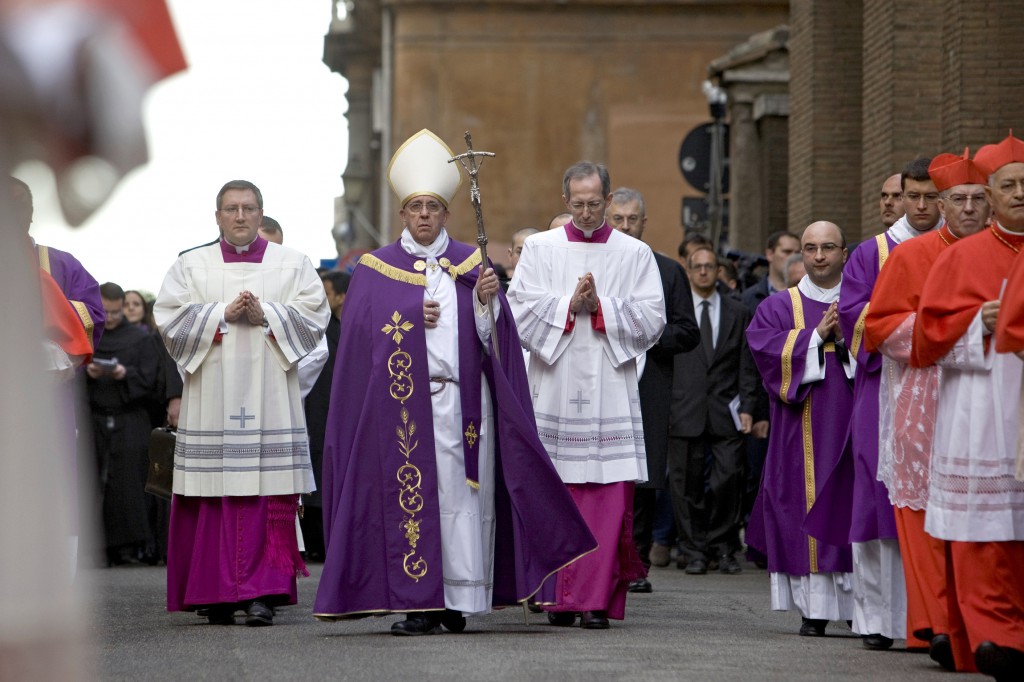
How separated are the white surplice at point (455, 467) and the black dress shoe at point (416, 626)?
140 mm

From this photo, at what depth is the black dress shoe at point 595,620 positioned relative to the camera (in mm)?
9406

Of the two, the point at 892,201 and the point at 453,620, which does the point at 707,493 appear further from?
the point at 453,620

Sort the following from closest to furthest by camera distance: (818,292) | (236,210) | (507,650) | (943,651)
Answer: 1. (943,651)
2. (507,650)
3. (818,292)
4. (236,210)

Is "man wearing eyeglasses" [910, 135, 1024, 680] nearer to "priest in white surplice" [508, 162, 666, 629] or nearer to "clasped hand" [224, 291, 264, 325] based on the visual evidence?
"priest in white surplice" [508, 162, 666, 629]

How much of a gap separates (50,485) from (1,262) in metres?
0.45

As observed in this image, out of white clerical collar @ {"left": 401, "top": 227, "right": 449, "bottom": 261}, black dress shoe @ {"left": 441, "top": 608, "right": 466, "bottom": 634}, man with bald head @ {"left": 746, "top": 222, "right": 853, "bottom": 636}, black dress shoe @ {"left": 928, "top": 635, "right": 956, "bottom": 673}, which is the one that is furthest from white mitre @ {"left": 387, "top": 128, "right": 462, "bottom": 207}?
black dress shoe @ {"left": 928, "top": 635, "right": 956, "bottom": 673}

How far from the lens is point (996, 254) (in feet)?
24.9

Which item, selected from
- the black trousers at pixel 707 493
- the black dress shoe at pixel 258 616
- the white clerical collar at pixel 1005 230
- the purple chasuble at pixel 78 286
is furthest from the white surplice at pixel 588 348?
the black trousers at pixel 707 493

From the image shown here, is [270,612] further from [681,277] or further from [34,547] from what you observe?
[34,547]

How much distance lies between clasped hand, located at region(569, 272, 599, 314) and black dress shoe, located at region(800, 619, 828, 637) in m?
1.87

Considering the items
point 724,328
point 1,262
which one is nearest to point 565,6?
point 724,328

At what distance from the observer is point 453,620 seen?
9203 millimetres

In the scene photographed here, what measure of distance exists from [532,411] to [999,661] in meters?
3.01

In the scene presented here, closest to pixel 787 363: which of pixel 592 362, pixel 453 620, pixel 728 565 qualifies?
pixel 592 362
